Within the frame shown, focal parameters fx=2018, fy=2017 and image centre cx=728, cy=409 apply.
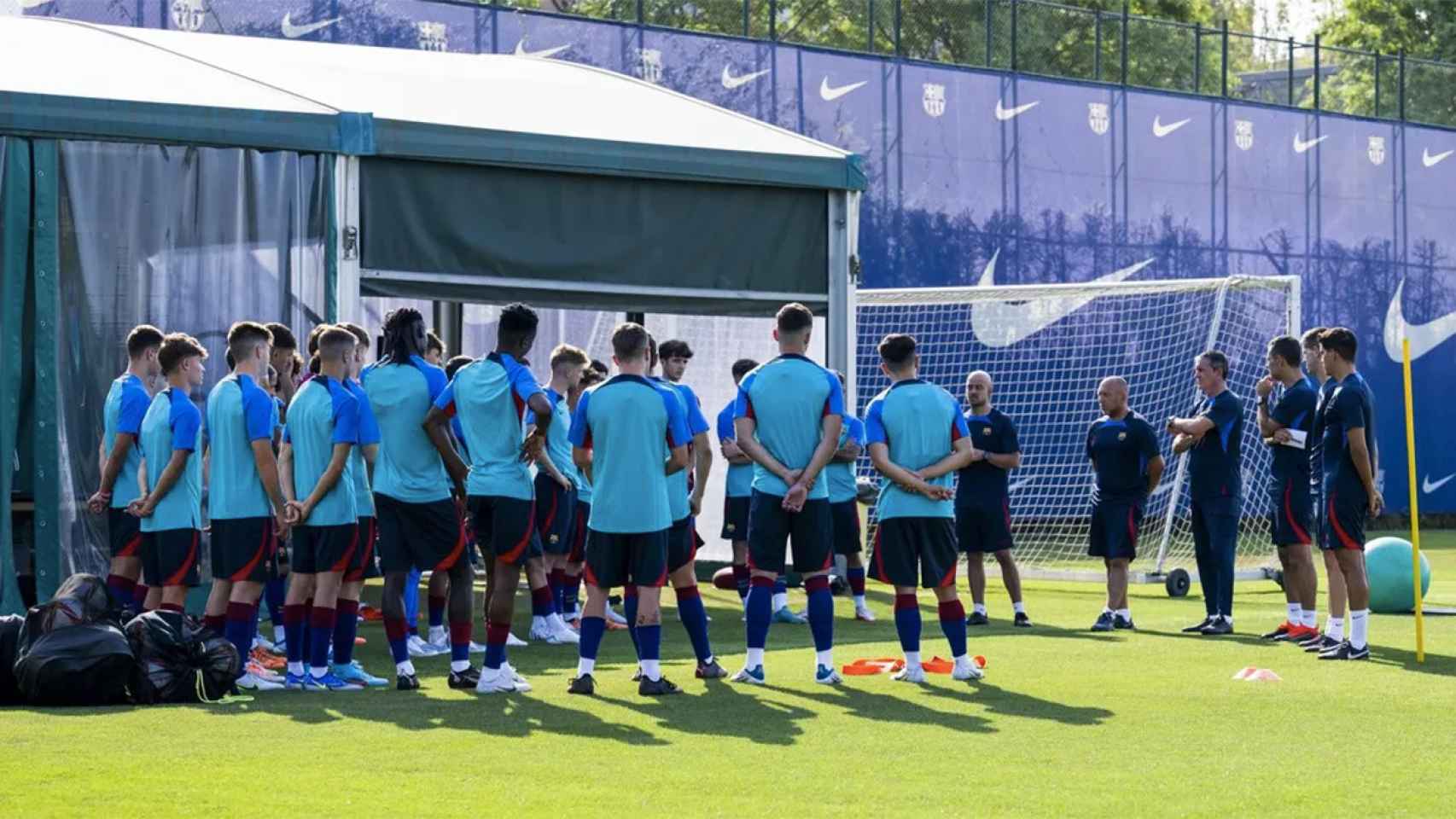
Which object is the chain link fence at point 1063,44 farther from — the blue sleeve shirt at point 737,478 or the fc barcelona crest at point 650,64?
the blue sleeve shirt at point 737,478

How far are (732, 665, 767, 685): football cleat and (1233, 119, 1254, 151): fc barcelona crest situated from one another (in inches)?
852

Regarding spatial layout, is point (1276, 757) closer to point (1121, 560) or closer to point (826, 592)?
point (826, 592)

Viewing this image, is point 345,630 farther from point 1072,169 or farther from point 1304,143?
point 1304,143

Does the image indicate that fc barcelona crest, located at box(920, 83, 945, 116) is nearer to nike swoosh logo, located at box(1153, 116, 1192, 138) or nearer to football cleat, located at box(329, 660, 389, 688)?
nike swoosh logo, located at box(1153, 116, 1192, 138)

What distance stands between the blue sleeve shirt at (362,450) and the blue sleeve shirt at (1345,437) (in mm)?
5401

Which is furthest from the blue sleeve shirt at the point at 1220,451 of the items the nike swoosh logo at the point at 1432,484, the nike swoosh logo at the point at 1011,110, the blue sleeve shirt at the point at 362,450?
the nike swoosh logo at the point at 1432,484

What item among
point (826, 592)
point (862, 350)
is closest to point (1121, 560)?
point (826, 592)

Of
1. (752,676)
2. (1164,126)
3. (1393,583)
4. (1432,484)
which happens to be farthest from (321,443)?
(1432,484)

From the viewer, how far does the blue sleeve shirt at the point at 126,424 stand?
35.0 ft

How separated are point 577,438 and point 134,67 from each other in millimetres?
5544

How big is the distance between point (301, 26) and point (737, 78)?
5.76 meters

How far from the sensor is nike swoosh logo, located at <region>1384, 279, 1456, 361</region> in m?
31.9

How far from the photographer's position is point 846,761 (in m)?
7.66

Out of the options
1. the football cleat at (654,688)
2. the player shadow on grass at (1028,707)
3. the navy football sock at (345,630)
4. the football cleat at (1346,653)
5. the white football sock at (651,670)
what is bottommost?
the football cleat at (1346,653)
